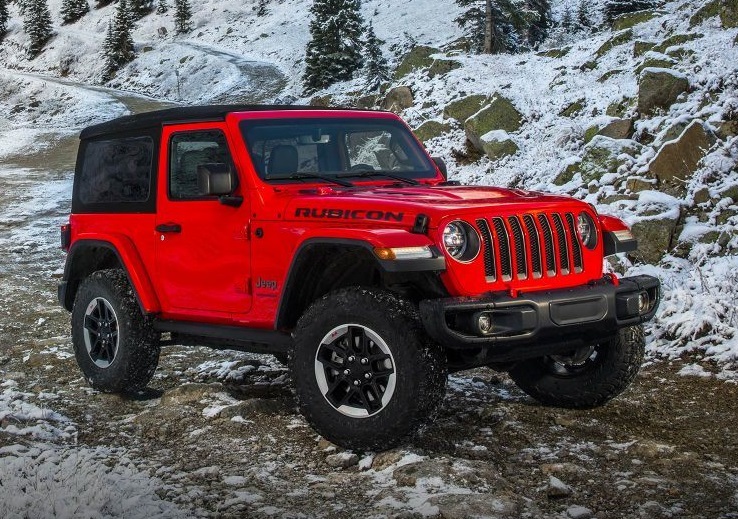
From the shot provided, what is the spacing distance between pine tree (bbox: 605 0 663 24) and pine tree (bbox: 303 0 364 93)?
958 cm

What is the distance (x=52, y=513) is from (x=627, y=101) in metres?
9.95

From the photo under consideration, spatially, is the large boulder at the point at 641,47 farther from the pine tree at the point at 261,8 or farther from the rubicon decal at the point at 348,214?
the pine tree at the point at 261,8

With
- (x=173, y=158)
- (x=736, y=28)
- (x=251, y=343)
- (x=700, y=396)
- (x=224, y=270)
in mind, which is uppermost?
(x=736, y=28)

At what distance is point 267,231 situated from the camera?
5094mm

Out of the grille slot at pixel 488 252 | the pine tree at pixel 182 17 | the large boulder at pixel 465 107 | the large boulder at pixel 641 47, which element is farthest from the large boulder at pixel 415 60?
the pine tree at pixel 182 17

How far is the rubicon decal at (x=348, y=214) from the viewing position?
14.8ft

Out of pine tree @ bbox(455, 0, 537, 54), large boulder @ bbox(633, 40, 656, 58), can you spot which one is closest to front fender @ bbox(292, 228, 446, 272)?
large boulder @ bbox(633, 40, 656, 58)

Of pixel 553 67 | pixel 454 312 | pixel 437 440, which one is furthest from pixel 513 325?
pixel 553 67

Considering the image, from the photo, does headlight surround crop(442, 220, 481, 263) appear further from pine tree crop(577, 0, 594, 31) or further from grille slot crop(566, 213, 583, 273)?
pine tree crop(577, 0, 594, 31)

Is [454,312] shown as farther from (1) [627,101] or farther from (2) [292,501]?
(1) [627,101]

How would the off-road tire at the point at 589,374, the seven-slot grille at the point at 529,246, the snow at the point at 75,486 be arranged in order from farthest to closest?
the off-road tire at the point at 589,374
the seven-slot grille at the point at 529,246
the snow at the point at 75,486

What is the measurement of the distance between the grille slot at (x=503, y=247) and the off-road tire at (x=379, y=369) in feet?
1.81

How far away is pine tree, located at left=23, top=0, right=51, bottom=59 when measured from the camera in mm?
58656

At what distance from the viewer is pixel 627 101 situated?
11672mm
